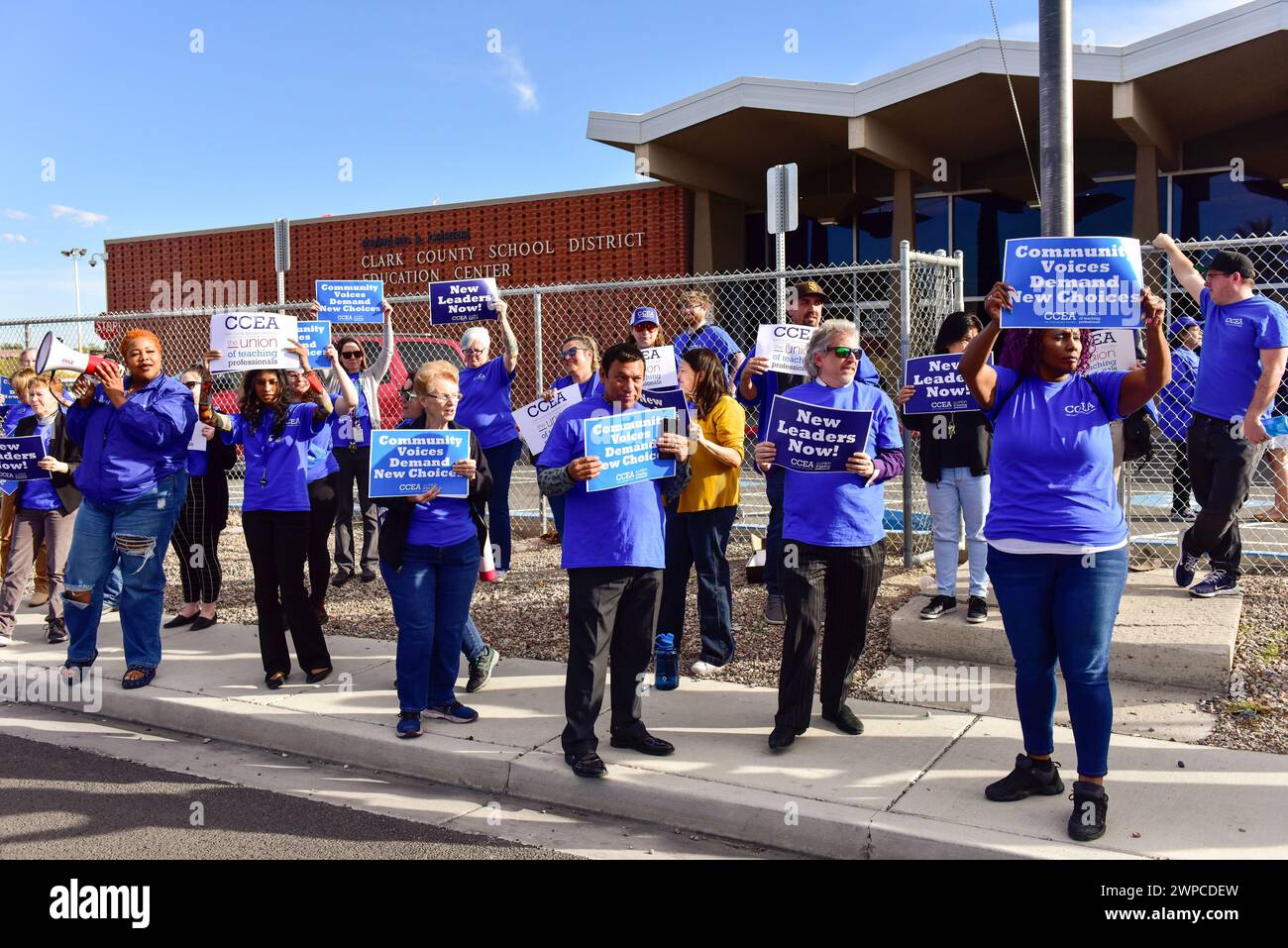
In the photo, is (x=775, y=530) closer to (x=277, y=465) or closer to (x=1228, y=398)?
(x=1228, y=398)

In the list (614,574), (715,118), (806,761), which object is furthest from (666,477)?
(715,118)

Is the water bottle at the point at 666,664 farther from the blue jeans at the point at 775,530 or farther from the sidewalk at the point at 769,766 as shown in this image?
the blue jeans at the point at 775,530

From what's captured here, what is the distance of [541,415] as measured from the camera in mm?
7672

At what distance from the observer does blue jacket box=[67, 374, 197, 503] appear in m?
6.34

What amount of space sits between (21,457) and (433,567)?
3.65 m

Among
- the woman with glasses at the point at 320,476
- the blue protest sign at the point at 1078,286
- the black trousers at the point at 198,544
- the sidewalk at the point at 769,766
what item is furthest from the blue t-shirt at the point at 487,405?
the blue protest sign at the point at 1078,286

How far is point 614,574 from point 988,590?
315cm

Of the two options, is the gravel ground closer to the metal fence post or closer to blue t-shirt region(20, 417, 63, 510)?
the metal fence post

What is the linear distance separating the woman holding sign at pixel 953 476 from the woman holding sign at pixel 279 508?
3622 mm

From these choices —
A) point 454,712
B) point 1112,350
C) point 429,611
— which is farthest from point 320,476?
point 1112,350

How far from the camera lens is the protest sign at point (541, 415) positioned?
24.9 ft

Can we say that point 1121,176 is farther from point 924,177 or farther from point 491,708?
point 491,708

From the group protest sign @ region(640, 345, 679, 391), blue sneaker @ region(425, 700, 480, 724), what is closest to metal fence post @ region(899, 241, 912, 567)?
protest sign @ region(640, 345, 679, 391)
